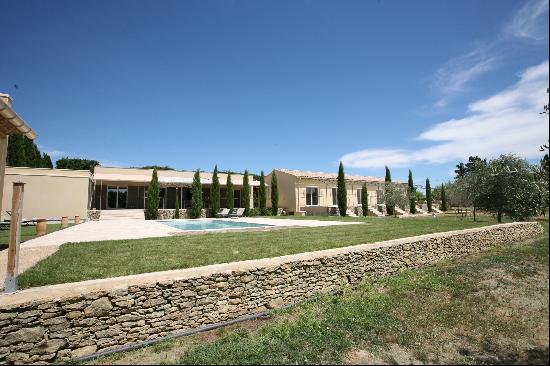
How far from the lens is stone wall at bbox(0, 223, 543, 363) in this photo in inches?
185

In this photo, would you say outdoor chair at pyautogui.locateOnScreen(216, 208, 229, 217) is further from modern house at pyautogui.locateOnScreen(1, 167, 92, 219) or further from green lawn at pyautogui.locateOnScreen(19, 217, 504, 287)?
green lawn at pyautogui.locateOnScreen(19, 217, 504, 287)

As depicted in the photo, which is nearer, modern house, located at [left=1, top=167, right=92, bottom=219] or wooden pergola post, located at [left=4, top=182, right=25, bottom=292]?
wooden pergola post, located at [left=4, top=182, right=25, bottom=292]

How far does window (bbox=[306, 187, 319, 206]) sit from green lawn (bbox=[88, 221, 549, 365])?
2685 centimetres

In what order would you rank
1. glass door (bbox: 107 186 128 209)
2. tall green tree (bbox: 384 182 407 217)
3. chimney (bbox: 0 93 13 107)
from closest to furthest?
chimney (bbox: 0 93 13 107) < glass door (bbox: 107 186 128 209) < tall green tree (bbox: 384 182 407 217)

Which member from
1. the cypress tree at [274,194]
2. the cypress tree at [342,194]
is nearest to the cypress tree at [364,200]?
the cypress tree at [342,194]

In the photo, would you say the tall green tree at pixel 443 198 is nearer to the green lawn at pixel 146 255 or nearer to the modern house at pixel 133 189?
the modern house at pixel 133 189

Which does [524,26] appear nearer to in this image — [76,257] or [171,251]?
[171,251]

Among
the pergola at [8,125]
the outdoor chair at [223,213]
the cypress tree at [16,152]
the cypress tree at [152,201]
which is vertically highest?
the cypress tree at [16,152]

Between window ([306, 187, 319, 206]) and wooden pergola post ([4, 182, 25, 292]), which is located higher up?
window ([306, 187, 319, 206])

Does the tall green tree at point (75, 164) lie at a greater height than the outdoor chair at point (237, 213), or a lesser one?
greater

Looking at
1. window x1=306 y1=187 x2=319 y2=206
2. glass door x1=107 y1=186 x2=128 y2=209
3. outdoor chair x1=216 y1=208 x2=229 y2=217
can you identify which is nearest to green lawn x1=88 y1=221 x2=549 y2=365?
outdoor chair x1=216 y1=208 x2=229 y2=217

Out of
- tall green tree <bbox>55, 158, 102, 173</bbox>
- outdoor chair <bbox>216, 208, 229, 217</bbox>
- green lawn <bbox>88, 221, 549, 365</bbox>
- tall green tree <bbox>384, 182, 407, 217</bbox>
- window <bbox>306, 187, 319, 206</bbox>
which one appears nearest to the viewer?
green lawn <bbox>88, 221, 549, 365</bbox>

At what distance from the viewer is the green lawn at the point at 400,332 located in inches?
135

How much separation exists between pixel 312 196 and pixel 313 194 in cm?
28
